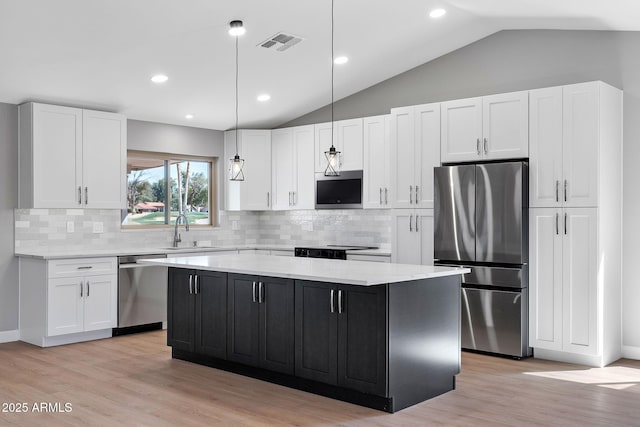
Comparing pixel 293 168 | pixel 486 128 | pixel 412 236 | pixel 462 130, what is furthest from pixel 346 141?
pixel 486 128

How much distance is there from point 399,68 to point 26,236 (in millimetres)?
4320

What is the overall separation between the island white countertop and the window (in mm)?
2251

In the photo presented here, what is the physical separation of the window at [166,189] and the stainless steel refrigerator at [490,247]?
3490 millimetres

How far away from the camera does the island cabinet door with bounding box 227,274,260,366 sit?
15.3ft

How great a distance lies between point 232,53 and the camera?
579cm

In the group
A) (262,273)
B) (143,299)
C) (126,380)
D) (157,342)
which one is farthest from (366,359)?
(143,299)

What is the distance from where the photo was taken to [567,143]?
5.20 metres

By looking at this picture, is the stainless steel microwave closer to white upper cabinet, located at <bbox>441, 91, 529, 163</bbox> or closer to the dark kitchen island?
white upper cabinet, located at <bbox>441, 91, 529, 163</bbox>

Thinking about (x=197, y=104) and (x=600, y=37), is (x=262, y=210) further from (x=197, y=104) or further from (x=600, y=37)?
(x=600, y=37)

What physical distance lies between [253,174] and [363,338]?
4347 millimetres

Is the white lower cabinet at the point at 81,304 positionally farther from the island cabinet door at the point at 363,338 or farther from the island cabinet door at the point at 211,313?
the island cabinet door at the point at 363,338

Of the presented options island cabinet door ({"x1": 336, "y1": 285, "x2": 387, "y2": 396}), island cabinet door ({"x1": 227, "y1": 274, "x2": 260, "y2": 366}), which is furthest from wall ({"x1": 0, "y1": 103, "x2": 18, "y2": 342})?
island cabinet door ({"x1": 336, "y1": 285, "x2": 387, "y2": 396})

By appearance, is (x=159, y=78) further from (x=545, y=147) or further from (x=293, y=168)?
(x=545, y=147)

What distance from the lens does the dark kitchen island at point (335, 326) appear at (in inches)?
153
